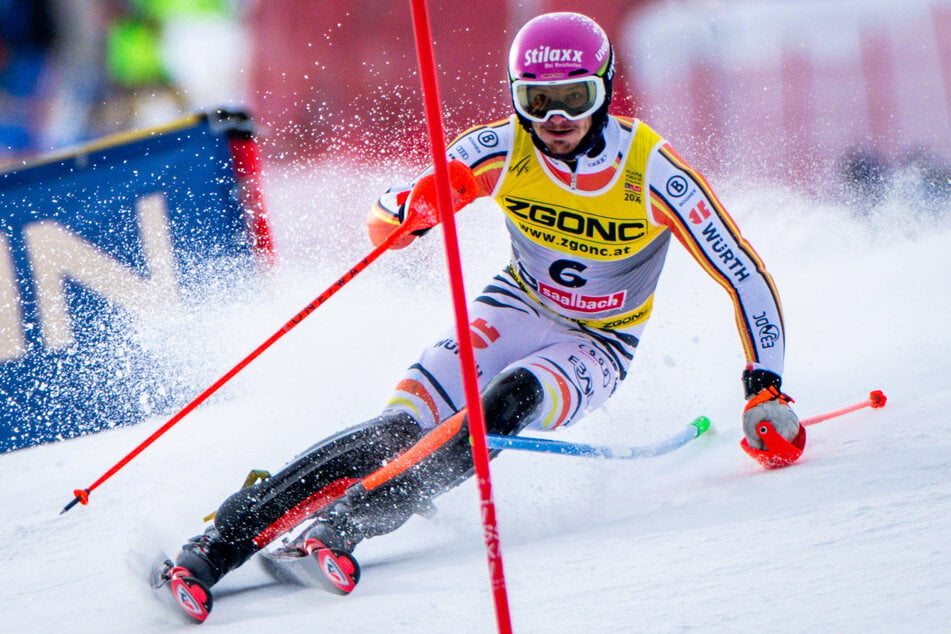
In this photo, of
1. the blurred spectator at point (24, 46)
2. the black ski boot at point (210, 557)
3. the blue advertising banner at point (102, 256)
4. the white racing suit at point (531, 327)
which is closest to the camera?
the black ski boot at point (210, 557)

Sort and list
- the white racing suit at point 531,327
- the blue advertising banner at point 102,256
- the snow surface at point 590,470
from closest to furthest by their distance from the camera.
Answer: the snow surface at point 590,470 → the white racing suit at point 531,327 → the blue advertising banner at point 102,256

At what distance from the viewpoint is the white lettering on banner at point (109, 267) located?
15.6 ft

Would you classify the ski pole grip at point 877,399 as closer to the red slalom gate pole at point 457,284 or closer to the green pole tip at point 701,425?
the green pole tip at point 701,425

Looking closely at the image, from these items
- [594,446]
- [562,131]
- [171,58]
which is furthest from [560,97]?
[171,58]

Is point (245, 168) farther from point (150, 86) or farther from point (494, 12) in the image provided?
point (494, 12)

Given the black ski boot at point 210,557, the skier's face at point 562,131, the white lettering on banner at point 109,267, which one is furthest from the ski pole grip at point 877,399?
the white lettering on banner at point 109,267

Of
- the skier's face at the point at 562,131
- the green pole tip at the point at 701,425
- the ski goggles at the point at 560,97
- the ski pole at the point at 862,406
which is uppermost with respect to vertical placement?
the ski goggles at the point at 560,97

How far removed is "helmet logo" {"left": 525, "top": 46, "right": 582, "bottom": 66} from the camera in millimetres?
2422

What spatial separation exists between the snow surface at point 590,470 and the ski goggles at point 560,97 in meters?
1.01

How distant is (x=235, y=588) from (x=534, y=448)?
30.3 inches

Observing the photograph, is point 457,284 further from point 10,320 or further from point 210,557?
point 10,320

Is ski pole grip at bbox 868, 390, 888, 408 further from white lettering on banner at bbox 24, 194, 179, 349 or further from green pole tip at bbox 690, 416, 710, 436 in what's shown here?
white lettering on banner at bbox 24, 194, 179, 349

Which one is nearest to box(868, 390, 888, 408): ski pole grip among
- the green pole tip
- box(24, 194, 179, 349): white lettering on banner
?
the green pole tip

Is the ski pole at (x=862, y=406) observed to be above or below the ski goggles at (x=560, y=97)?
below
